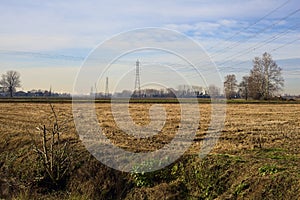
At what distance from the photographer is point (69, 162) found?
13.6 m

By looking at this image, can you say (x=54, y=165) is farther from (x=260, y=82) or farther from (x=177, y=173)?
(x=260, y=82)

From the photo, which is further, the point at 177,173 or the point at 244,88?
the point at 244,88

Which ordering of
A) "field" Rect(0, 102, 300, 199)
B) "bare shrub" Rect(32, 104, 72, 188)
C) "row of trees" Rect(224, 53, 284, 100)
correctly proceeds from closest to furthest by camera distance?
"field" Rect(0, 102, 300, 199) → "bare shrub" Rect(32, 104, 72, 188) → "row of trees" Rect(224, 53, 284, 100)

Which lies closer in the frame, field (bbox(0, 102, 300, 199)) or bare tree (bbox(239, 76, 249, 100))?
field (bbox(0, 102, 300, 199))

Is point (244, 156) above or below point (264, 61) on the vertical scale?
below

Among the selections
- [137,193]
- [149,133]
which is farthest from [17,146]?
[137,193]

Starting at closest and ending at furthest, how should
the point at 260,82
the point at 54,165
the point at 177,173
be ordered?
the point at 177,173, the point at 54,165, the point at 260,82

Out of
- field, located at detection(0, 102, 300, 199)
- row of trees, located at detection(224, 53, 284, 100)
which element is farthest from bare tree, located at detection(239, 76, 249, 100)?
field, located at detection(0, 102, 300, 199)

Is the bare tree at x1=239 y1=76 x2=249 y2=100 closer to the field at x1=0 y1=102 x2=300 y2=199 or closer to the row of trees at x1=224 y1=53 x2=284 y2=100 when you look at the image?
the row of trees at x1=224 y1=53 x2=284 y2=100

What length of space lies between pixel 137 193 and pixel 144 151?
83.0 inches

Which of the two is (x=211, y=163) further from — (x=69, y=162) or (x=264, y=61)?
(x=264, y=61)

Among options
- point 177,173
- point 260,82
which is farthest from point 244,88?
point 177,173

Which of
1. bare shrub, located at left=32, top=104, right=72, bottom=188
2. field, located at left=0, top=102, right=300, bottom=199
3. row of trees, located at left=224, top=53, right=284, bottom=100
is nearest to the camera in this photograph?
field, located at left=0, top=102, right=300, bottom=199

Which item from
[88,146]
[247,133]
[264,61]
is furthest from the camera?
[264,61]
